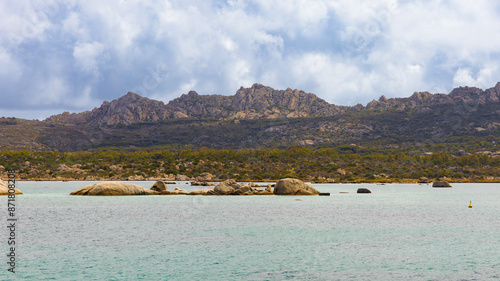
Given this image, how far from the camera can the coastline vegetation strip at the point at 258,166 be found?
160750 millimetres

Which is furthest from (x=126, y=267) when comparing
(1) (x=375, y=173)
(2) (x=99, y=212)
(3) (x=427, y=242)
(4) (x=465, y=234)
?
(1) (x=375, y=173)

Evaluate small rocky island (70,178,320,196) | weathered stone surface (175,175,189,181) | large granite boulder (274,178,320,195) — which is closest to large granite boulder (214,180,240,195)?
small rocky island (70,178,320,196)

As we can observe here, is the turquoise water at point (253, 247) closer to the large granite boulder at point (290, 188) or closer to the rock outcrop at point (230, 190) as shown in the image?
the rock outcrop at point (230, 190)

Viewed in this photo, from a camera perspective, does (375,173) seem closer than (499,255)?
No

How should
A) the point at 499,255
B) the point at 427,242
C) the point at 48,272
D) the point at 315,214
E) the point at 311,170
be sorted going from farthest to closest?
1. the point at 311,170
2. the point at 315,214
3. the point at 427,242
4. the point at 499,255
5. the point at 48,272

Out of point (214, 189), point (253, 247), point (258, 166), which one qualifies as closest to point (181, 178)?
point (258, 166)

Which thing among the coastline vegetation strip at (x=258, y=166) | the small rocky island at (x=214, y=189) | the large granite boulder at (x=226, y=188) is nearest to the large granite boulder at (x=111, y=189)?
the small rocky island at (x=214, y=189)

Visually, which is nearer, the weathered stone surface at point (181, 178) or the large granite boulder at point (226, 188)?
the large granite boulder at point (226, 188)

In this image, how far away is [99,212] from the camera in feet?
148

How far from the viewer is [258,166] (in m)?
Answer: 170

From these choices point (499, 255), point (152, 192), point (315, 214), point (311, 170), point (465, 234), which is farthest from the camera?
point (311, 170)

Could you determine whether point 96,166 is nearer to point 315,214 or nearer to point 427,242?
point 315,214

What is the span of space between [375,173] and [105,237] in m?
150

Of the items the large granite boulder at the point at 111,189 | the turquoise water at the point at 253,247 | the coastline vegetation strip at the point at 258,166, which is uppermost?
the coastline vegetation strip at the point at 258,166
